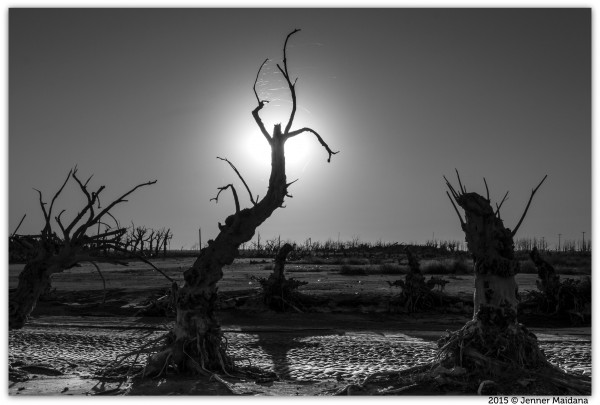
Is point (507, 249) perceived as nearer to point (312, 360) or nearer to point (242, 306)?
point (312, 360)

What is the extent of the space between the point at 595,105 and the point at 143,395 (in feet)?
19.5

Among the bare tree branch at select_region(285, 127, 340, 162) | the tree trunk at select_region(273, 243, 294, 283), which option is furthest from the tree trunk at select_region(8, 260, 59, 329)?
the tree trunk at select_region(273, 243, 294, 283)

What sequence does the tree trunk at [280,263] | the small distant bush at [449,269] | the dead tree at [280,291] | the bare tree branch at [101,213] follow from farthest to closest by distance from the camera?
1. the small distant bush at [449,269]
2. the tree trunk at [280,263]
3. the dead tree at [280,291]
4. the bare tree branch at [101,213]

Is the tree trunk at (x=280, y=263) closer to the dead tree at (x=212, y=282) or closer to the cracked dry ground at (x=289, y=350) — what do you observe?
the cracked dry ground at (x=289, y=350)

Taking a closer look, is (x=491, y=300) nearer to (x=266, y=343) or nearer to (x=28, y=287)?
(x=266, y=343)

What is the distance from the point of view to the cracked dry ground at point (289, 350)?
8.51m

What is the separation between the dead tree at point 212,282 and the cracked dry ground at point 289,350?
0.70 metres

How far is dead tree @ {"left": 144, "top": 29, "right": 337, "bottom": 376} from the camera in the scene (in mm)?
7875

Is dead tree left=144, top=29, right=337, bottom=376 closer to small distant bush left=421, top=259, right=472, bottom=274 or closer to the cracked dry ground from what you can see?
the cracked dry ground

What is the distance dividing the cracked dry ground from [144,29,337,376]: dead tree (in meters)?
0.70

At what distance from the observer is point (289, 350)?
34.0ft

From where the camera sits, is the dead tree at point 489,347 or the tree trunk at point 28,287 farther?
the tree trunk at point 28,287

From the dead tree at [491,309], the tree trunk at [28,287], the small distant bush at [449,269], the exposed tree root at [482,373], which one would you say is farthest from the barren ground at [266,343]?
the small distant bush at [449,269]

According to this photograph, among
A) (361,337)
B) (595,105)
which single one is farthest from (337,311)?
(595,105)
